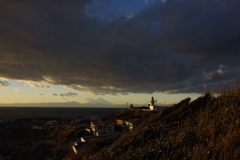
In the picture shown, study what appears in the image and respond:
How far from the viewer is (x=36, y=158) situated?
2888cm

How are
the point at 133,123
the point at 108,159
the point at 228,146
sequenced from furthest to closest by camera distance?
the point at 133,123, the point at 108,159, the point at 228,146

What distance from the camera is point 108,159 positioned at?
279 inches

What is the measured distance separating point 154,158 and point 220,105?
5.31 metres

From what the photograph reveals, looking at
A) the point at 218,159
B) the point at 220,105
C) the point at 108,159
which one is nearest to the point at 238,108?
the point at 220,105

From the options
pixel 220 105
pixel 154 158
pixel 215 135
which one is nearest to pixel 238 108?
pixel 220 105

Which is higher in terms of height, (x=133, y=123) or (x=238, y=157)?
(x=238, y=157)

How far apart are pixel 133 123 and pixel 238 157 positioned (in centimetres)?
3693

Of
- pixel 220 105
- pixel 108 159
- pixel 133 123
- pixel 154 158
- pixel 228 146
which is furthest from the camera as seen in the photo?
pixel 133 123

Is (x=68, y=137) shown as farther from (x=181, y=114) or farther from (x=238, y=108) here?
(x=238, y=108)

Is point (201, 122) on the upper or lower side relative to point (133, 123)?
upper

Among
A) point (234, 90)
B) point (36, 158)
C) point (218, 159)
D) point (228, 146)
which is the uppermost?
point (234, 90)

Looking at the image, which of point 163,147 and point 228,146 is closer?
point 228,146

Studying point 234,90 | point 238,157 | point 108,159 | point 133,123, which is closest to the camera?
point 238,157

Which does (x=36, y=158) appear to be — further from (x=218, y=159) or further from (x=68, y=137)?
(x=218, y=159)
